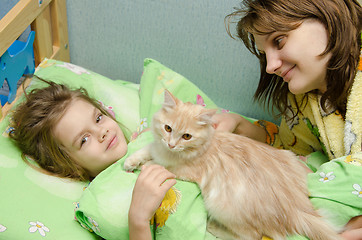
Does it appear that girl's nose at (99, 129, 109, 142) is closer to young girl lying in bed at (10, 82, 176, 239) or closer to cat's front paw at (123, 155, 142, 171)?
young girl lying in bed at (10, 82, 176, 239)

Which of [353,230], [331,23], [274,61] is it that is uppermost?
[331,23]

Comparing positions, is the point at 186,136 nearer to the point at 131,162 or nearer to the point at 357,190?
the point at 131,162

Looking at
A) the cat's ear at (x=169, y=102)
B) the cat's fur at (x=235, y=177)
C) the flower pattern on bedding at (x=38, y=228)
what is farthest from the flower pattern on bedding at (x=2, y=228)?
the cat's ear at (x=169, y=102)

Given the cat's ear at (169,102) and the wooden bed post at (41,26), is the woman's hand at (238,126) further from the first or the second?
the wooden bed post at (41,26)

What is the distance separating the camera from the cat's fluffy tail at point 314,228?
3.53 feet

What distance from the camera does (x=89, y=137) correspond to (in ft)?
4.46

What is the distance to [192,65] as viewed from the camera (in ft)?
6.02

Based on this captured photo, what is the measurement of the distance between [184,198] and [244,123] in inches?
22.2

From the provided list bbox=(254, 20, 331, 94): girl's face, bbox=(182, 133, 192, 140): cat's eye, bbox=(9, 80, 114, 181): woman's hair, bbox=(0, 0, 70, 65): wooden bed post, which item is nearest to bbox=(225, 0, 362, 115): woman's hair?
bbox=(254, 20, 331, 94): girl's face

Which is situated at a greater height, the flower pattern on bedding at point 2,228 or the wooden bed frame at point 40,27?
the wooden bed frame at point 40,27

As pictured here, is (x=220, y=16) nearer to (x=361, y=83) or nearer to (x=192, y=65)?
(x=192, y=65)

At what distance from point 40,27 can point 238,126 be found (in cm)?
105

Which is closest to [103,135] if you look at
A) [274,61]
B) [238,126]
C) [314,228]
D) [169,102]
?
[169,102]

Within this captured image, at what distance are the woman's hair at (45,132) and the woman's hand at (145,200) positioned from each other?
Answer: 0.40 meters
